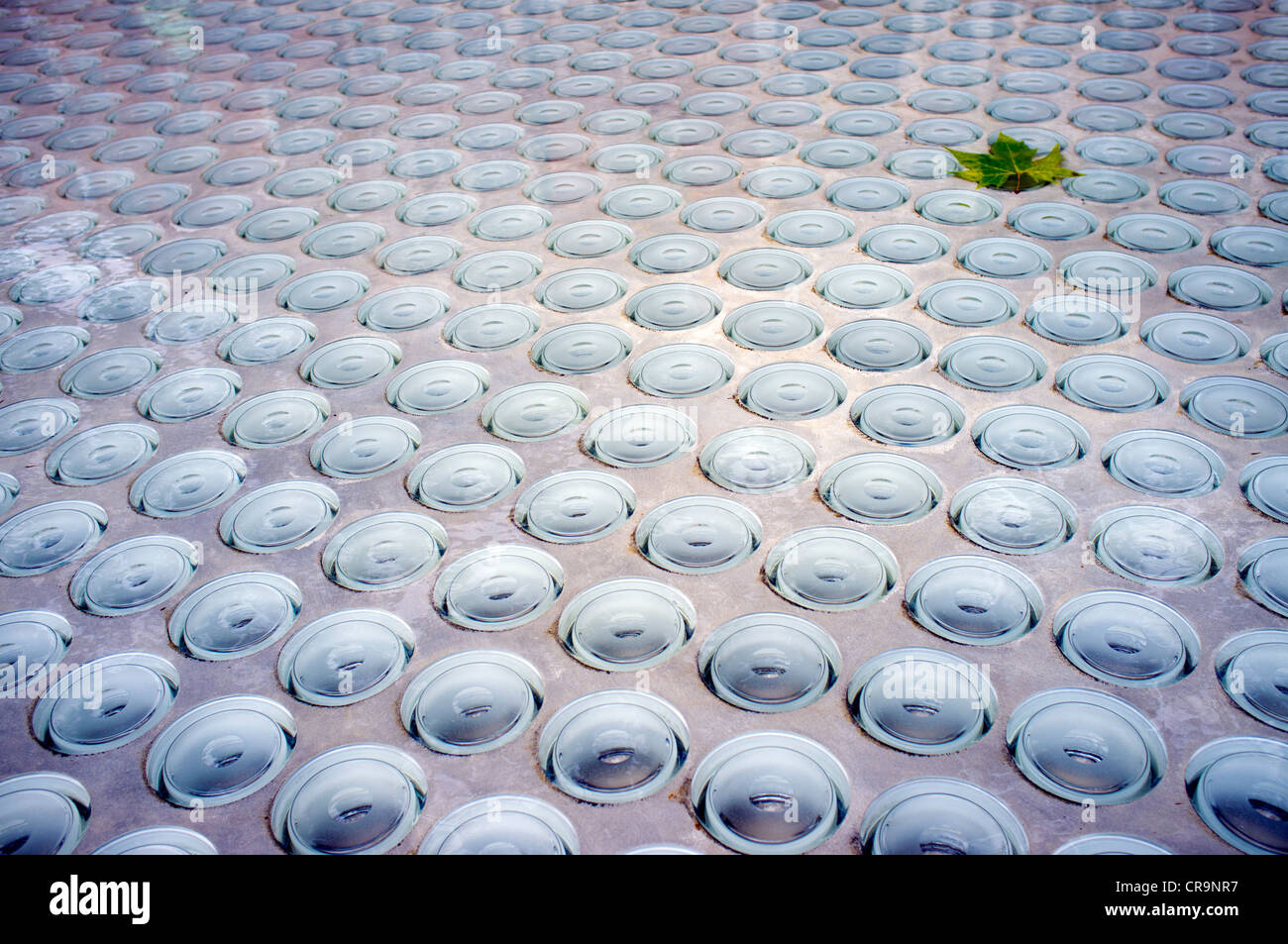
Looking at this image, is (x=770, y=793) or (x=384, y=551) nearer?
(x=770, y=793)

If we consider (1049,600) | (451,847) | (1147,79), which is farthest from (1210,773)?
(1147,79)

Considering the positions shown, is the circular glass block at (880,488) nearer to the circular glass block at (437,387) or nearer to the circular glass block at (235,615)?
the circular glass block at (437,387)

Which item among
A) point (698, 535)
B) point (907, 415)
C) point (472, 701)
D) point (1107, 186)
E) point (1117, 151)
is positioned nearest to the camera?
point (472, 701)

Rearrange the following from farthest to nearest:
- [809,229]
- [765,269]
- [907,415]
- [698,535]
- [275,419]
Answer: [809,229] → [765,269] → [275,419] → [907,415] → [698,535]

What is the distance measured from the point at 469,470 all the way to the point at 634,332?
1.74 feet

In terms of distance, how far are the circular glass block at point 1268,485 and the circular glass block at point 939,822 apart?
0.78m

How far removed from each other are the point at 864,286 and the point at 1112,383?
0.57m

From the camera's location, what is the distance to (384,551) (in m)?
1.56

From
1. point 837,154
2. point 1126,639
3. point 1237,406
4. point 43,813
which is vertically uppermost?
point 837,154

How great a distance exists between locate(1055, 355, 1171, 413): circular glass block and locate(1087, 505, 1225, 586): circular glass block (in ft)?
0.96

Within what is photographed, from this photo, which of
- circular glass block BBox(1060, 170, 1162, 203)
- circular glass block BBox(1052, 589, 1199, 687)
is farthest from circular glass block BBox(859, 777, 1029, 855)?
circular glass block BBox(1060, 170, 1162, 203)

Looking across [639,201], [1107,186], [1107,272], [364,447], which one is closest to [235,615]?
[364,447]

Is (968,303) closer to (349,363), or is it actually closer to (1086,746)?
(1086,746)

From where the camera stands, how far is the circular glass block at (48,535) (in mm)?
1606
